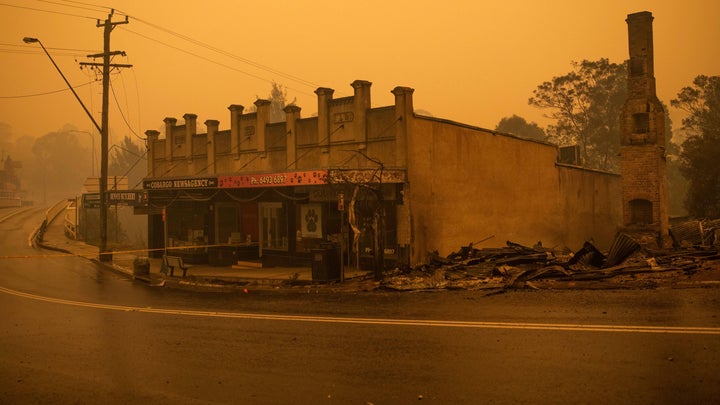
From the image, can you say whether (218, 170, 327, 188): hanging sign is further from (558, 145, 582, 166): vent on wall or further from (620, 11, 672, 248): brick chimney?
(558, 145, 582, 166): vent on wall

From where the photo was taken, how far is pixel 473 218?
2309cm

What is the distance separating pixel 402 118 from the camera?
66.5ft

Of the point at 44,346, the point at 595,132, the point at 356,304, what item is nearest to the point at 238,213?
the point at 356,304

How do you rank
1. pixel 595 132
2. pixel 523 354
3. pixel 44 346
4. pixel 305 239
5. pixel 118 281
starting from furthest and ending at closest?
pixel 595 132, pixel 305 239, pixel 118 281, pixel 44 346, pixel 523 354

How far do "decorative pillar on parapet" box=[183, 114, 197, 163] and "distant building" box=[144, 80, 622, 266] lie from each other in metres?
0.05

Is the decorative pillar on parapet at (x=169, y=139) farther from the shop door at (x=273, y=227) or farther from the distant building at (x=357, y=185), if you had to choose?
the shop door at (x=273, y=227)

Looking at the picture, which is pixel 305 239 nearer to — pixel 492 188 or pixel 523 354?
pixel 492 188

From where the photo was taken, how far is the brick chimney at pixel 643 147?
25359 mm

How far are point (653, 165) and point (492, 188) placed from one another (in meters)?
7.63

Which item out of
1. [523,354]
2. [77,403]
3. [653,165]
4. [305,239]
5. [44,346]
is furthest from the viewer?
[653,165]

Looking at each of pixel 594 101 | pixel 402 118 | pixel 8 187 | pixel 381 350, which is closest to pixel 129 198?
pixel 402 118

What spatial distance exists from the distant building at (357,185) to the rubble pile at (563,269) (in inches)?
88.4

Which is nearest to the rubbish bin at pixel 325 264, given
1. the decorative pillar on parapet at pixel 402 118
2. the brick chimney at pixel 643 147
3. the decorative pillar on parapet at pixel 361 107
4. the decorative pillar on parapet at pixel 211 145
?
the decorative pillar on parapet at pixel 402 118

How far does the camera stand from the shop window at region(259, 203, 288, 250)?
24.1 meters
